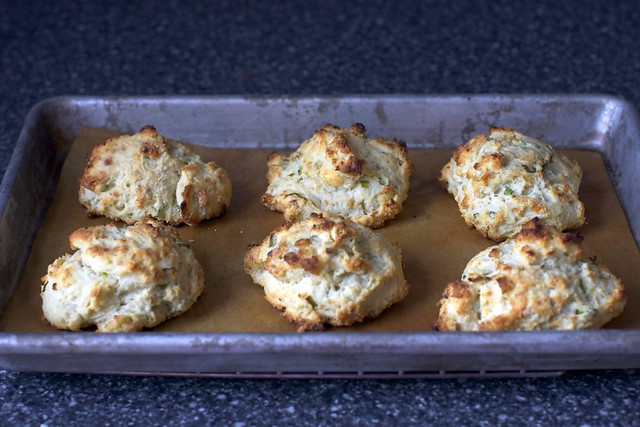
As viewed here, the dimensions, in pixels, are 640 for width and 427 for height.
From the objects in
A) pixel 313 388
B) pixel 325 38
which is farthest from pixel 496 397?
pixel 325 38

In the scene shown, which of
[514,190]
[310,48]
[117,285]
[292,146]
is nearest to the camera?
[117,285]

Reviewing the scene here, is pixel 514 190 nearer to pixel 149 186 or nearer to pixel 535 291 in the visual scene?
pixel 535 291

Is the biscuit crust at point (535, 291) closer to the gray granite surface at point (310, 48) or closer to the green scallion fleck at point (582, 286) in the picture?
the green scallion fleck at point (582, 286)

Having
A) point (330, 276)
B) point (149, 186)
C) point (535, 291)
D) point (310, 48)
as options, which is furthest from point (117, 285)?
point (310, 48)

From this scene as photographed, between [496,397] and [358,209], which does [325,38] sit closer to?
[358,209]

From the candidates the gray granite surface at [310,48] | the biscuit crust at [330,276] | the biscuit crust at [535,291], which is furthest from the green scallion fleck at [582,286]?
the gray granite surface at [310,48]

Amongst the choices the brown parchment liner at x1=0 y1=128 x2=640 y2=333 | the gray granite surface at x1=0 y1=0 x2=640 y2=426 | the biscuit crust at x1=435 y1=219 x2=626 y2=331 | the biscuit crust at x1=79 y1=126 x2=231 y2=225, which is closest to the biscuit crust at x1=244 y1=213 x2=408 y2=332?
the brown parchment liner at x1=0 y1=128 x2=640 y2=333
